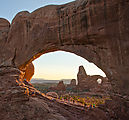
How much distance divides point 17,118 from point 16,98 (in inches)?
50.4

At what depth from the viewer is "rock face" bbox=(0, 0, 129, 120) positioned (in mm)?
6090

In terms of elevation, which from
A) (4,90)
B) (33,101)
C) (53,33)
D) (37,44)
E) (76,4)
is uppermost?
(76,4)

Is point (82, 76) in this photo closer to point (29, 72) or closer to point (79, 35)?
point (29, 72)

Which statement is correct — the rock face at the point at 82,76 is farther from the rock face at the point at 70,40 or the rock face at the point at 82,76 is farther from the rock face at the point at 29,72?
the rock face at the point at 70,40

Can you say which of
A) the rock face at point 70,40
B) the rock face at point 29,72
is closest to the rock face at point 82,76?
the rock face at point 29,72

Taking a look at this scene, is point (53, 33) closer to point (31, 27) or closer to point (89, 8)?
point (31, 27)

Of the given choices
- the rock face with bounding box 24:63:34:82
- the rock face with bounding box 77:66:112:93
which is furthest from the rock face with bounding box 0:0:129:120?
the rock face with bounding box 77:66:112:93

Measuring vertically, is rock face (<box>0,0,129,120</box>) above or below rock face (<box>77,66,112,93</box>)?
above

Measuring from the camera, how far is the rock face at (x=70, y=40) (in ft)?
20.0

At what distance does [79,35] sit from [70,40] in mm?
756

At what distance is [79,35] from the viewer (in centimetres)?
739

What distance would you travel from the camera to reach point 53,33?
8320mm

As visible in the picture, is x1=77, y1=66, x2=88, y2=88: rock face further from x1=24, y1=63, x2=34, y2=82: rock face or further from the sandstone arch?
the sandstone arch

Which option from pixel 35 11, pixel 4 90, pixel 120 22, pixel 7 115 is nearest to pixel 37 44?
pixel 35 11
